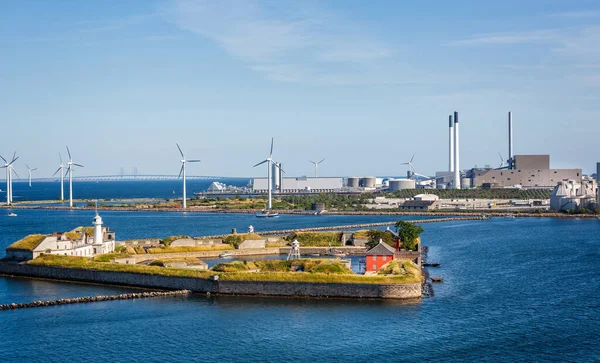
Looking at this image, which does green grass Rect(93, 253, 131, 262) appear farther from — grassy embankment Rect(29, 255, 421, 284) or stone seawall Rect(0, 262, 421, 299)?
stone seawall Rect(0, 262, 421, 299)

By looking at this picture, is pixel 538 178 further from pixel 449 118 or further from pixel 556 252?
pixel 556 252

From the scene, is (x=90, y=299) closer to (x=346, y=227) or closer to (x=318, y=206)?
(x=346, y=227)

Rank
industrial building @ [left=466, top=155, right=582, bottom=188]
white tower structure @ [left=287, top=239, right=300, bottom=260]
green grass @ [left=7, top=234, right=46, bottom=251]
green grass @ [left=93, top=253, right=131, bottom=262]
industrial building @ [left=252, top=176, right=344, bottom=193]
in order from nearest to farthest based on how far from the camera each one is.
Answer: green grass @ [left=93, top=253, right=131, bottom=262], green grass @ [left=7, top=234, right=46, bottom=251], white tower structure @ [left=287, top=239, right=300, bottom=260], industrial building @ [left=466, top=155, right=582, bottom=188], industrial building @ [left=252, top=176, right=344, bottom=193]

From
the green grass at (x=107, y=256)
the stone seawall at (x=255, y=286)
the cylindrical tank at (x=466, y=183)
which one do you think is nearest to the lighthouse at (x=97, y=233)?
the green grass at (x=107, y=256)

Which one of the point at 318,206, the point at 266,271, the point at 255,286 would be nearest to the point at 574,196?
the point at 318,206

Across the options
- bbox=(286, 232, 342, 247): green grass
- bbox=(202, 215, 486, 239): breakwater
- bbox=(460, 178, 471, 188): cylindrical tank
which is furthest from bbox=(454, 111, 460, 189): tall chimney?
bbox=(286, 232, 342, 247): green grass
